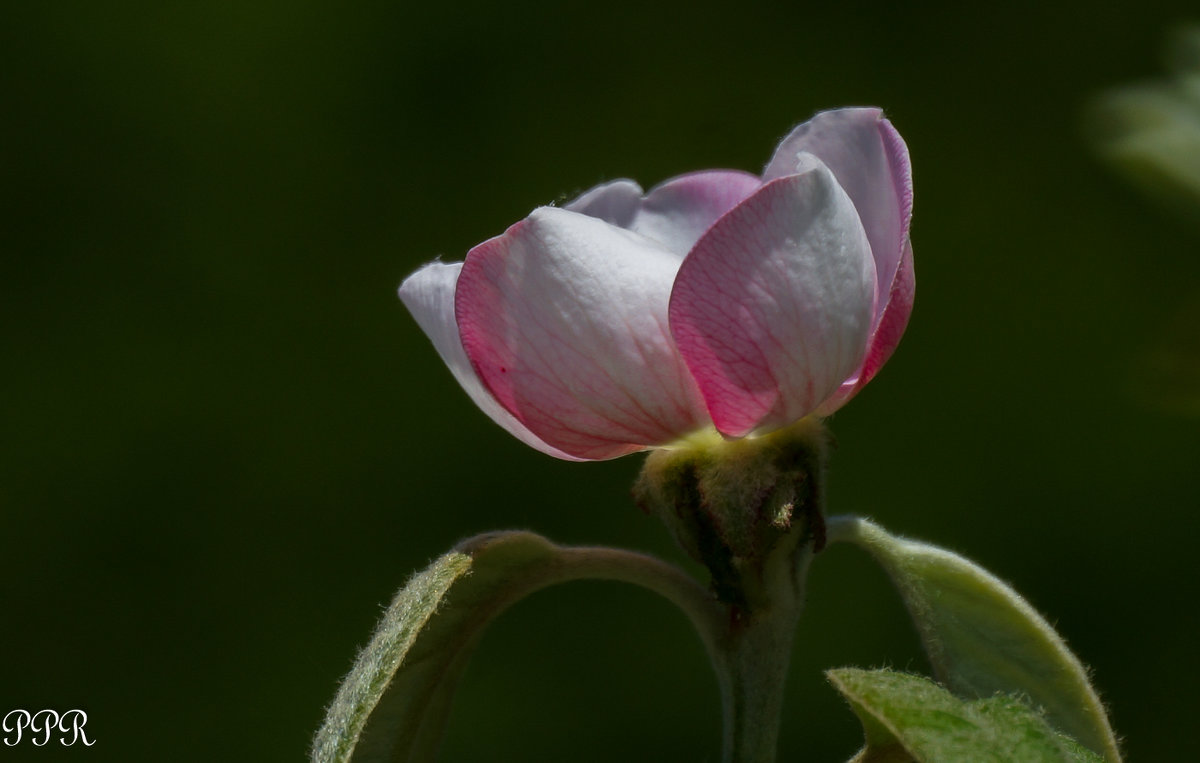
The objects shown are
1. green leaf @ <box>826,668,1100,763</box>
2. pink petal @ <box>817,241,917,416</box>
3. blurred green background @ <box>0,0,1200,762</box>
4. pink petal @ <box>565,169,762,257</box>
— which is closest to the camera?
green leaf @ <box>826,668,1100,763</box>

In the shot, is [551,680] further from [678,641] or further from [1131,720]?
[1131,720]

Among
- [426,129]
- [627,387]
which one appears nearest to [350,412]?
[426,129]

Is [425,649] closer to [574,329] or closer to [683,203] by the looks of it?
[574,329]

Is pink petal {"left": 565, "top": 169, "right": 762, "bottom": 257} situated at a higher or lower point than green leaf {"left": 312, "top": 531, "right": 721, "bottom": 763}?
higher

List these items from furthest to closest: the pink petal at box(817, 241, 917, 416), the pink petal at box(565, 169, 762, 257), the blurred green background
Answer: the blurred green background < the pink petal at box(565, 169, 762, 257) < the pink petal at box(817, 241, 917, 416)

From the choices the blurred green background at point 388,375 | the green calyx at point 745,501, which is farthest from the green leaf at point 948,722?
the blurred green background at point 388,375

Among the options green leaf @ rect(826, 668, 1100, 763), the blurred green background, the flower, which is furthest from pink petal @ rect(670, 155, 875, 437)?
the blurred green background

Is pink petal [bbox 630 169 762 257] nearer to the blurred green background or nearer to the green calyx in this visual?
the green calyx
